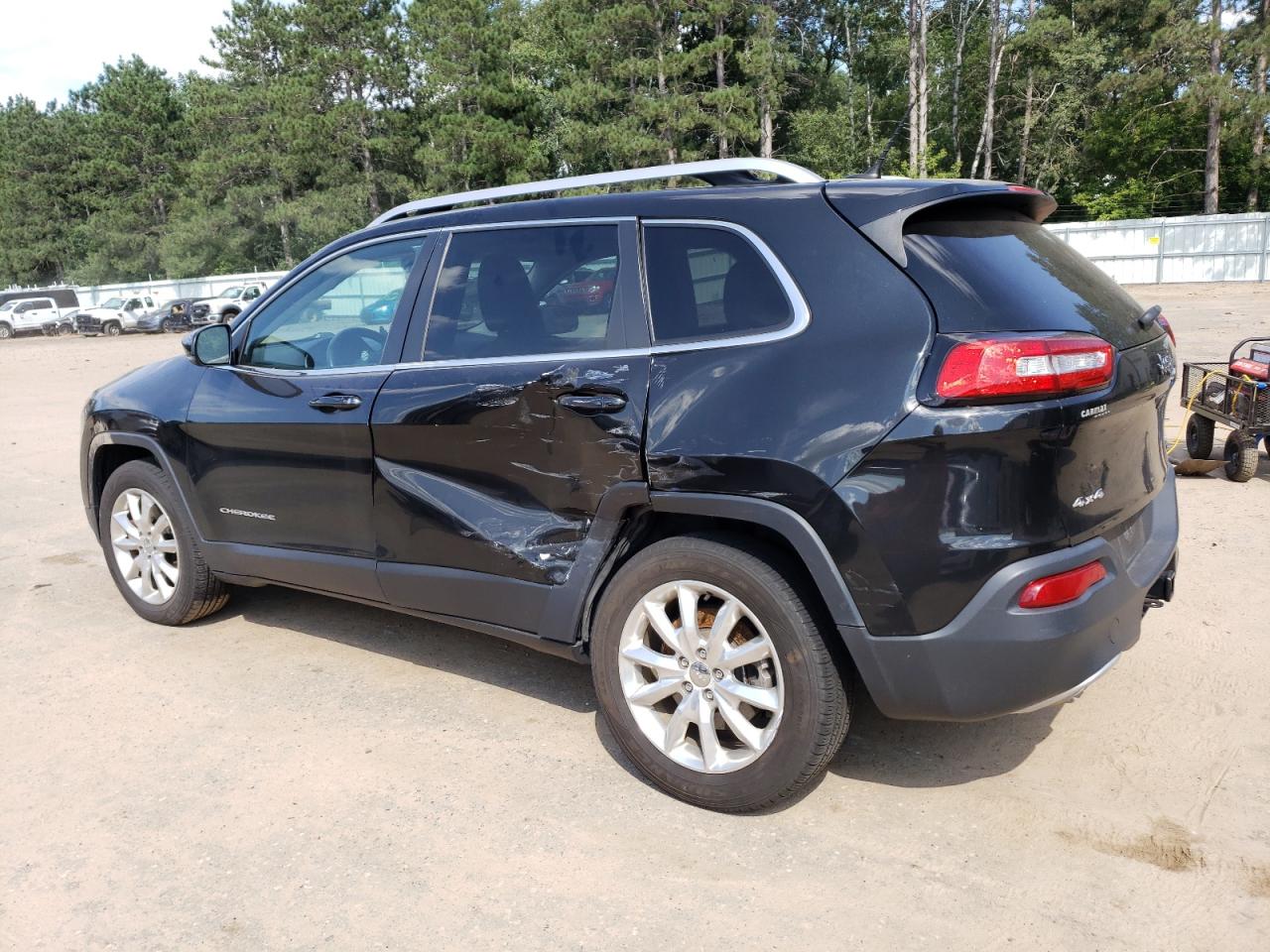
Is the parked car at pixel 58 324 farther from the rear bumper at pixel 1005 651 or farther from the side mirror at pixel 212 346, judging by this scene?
the rear bumper at pixel 1005 651

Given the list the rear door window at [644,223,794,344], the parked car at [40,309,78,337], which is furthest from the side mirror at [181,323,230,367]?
the parked car at [40,309,78,337]

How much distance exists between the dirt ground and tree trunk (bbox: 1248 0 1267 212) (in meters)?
42.2

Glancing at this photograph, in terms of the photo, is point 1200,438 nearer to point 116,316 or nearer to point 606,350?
point 606,350

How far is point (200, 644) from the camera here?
486 centimetres

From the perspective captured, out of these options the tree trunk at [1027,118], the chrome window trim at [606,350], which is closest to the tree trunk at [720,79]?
the tree trunk at [1027,118]

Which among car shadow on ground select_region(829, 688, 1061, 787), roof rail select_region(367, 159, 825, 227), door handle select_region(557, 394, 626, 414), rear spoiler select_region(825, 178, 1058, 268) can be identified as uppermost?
roof rail select_region(367, 159, 825, 227)

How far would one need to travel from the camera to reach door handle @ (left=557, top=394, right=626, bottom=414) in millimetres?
3314

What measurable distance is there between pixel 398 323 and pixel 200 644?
192 cm

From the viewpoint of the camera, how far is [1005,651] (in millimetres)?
2822

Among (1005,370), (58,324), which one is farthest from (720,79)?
(1005,370)

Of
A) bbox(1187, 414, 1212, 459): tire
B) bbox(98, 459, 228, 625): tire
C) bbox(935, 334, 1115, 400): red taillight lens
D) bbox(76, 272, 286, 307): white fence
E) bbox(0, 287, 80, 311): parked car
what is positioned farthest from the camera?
bbox(76, 272, 286, 307): white fence

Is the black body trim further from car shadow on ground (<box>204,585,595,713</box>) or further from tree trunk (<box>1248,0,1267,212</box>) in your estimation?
tree trunk (<box>1248,0,1267,212</box>)

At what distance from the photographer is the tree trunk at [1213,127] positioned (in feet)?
133

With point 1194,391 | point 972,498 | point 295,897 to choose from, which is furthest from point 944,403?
point 1194,391
